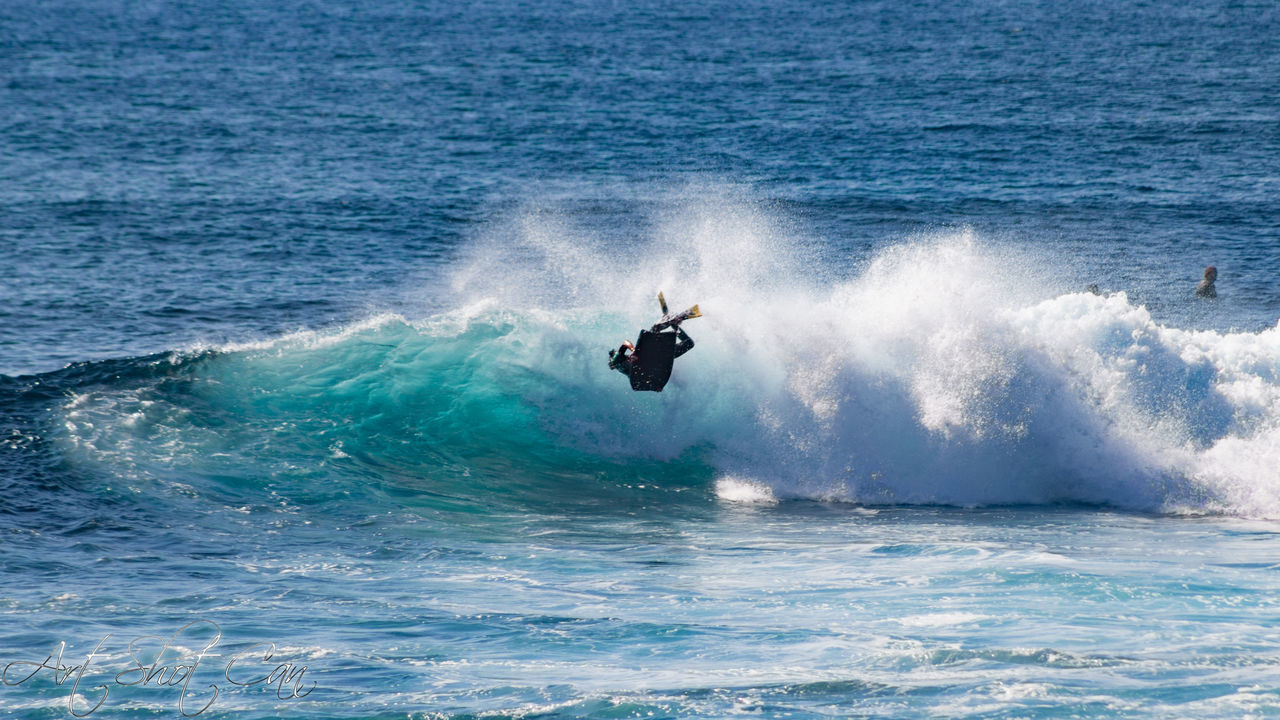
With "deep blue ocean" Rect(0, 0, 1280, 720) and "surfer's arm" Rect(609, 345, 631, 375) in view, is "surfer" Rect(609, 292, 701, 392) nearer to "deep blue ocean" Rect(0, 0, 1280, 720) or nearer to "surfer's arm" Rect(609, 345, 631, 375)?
"surfer's arm" Rect(609, 345, 631, 375)

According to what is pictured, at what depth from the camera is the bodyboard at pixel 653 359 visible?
18.3 m

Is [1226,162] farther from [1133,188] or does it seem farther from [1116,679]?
[1116,679]

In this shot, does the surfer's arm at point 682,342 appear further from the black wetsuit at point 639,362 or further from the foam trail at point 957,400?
the foam trail at point 957,400

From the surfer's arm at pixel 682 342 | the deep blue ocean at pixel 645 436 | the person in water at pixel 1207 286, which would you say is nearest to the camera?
the deep blue ocean at pixel 645 436

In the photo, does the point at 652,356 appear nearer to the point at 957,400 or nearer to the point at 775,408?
the point at 775,408

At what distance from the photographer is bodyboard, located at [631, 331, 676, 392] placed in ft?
60.0

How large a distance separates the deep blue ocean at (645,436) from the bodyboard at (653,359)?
2334 mm

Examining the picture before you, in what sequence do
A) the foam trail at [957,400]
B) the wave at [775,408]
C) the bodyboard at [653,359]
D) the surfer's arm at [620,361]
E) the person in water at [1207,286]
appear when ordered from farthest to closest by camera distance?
the person in water at [1207,286]
the wave at [775,408]
the foam trail at [957,400]
the bodyboard at [653,359]
the surfer's arm at [620,361]

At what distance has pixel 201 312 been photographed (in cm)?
3167

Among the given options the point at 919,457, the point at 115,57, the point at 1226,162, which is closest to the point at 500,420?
the point at 919,457

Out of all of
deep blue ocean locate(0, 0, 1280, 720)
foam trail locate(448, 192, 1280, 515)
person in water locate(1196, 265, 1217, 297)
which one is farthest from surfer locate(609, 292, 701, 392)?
person in water locate(1196, 265, 1217, 297)

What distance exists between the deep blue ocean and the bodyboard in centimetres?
233

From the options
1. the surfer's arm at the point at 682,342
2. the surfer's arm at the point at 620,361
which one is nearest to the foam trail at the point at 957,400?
the surfer's arm at the point at 620,361

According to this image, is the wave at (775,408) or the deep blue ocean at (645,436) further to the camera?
the wave at (775,408)
